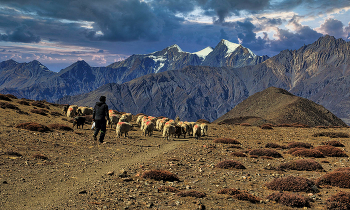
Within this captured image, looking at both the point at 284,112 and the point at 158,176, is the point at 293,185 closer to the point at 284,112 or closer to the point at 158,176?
the point at 158,176

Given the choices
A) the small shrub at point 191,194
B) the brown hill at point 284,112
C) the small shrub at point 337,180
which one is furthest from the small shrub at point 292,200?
the brown hill at point 284,112

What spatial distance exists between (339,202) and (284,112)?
89059 millimetres

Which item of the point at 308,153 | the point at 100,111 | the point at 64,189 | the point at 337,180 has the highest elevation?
the point at 100,111

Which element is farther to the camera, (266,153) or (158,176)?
(266,153)

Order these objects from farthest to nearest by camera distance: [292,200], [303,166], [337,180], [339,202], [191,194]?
[303,166] < [337,180] < [191,194] < [292,200] < [339,202]

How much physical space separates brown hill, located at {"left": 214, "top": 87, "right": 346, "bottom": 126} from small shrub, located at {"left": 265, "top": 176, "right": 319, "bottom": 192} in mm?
64392

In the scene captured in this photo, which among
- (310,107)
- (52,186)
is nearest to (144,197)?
(52,186)

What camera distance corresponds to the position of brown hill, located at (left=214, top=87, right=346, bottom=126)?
8738 cm

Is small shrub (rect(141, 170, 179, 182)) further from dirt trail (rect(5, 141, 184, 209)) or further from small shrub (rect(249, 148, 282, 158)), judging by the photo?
small shrub (rect(249, 148, 282, 158))

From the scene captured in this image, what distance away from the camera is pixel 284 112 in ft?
305

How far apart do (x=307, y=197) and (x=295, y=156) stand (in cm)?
1240

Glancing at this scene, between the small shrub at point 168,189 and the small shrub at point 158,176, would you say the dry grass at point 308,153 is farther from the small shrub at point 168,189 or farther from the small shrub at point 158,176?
the small shrub at point 168,189

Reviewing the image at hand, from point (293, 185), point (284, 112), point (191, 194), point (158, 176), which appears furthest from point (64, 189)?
point (284, 112)

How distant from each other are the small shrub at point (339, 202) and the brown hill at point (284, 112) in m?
66.3
